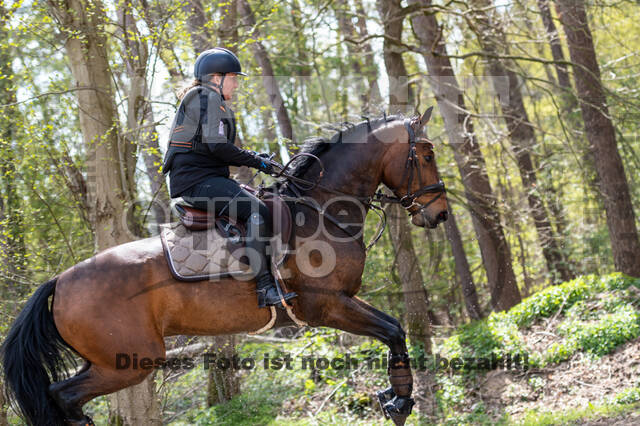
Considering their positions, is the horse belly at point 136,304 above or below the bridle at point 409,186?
below

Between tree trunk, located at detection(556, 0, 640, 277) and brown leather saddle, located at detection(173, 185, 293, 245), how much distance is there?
26.7 feet

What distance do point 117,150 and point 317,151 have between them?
3557mm

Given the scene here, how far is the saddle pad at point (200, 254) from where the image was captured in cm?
496

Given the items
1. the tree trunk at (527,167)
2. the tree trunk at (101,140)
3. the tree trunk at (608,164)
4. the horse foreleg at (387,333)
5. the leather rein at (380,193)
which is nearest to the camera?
the horse foreleg at (387,333)

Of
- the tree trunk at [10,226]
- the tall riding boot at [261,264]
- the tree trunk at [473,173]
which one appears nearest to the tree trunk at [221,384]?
the tree trunk at [10,226]

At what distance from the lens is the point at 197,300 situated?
5.03 m

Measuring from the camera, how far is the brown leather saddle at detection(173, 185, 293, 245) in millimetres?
5137

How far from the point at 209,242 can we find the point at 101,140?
3.18 m

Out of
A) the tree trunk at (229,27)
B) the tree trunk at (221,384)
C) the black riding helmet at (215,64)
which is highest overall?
the tree trunk at (229,27)

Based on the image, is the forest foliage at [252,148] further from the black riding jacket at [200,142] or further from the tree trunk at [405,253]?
the black riding jacket at [200,142]

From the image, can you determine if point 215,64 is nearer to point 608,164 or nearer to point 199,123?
point 199,123

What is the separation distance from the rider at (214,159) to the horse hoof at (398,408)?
4.33ft

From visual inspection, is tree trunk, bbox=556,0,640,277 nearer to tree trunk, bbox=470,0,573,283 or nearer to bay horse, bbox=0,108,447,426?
tree trunk, bbox=470,0,573,283

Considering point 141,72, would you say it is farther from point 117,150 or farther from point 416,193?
point 416,193
